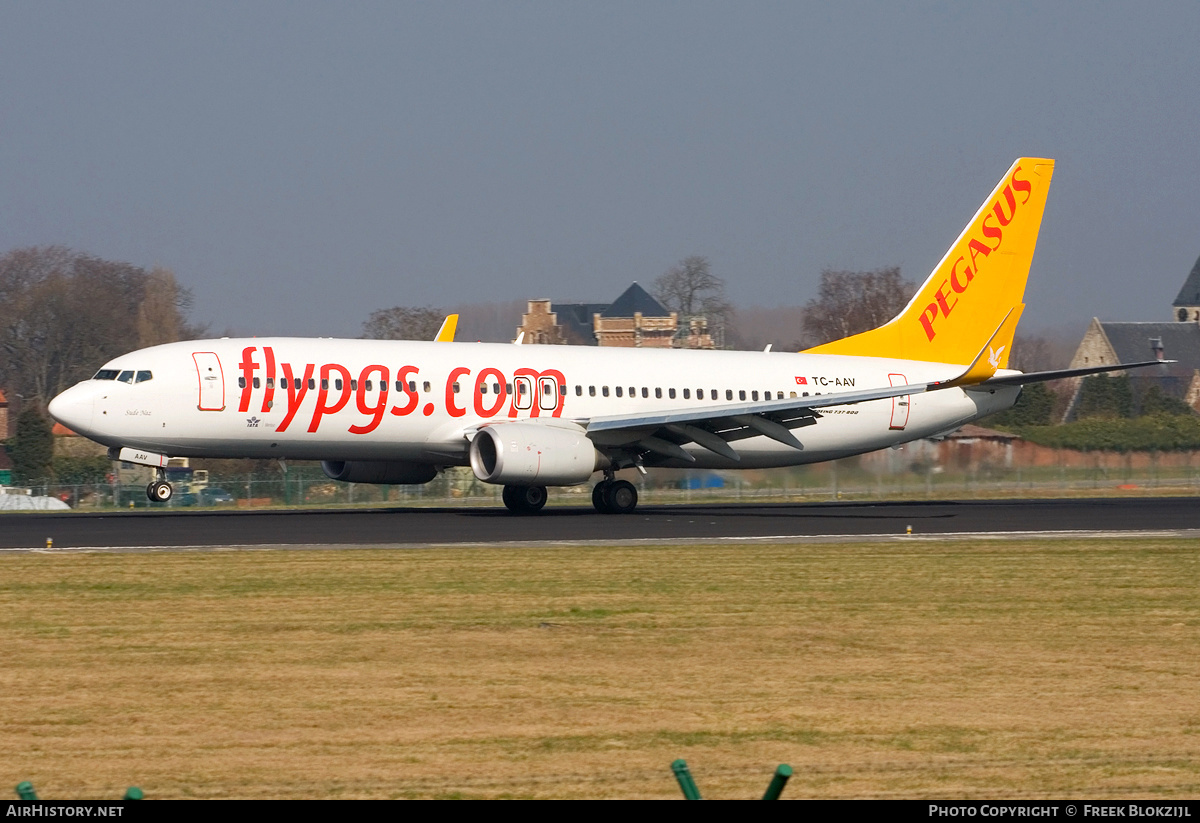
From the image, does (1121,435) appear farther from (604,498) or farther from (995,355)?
(604,498)

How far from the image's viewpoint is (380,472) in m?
32.2

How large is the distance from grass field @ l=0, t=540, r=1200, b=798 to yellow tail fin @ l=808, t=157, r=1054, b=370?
59.7ft

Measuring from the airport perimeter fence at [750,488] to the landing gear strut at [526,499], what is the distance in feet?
18.0

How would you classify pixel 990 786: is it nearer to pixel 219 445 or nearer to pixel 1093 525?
pixel 1093 525

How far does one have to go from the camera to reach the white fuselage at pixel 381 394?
28.6 m

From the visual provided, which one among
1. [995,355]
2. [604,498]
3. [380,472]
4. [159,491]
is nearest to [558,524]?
[604,498]

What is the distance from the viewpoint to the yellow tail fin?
3741 cm

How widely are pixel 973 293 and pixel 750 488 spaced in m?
7.70

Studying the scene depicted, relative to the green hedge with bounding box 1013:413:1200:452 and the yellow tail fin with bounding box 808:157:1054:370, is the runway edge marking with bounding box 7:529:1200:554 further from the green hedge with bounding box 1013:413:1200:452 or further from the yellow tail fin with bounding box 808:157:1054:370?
the green hedge with bounding box 1013:413:1200:452

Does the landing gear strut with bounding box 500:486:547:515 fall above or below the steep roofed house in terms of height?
below

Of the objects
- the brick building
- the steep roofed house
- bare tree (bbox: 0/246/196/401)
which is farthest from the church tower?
bare tree (bbox: 0/246/196/401)

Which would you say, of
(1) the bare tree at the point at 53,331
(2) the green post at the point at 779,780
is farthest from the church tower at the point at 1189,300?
(2) the green post at the point at 779,780

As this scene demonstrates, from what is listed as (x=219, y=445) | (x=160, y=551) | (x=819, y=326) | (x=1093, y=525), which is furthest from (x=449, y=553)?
(x=819, y=326)
